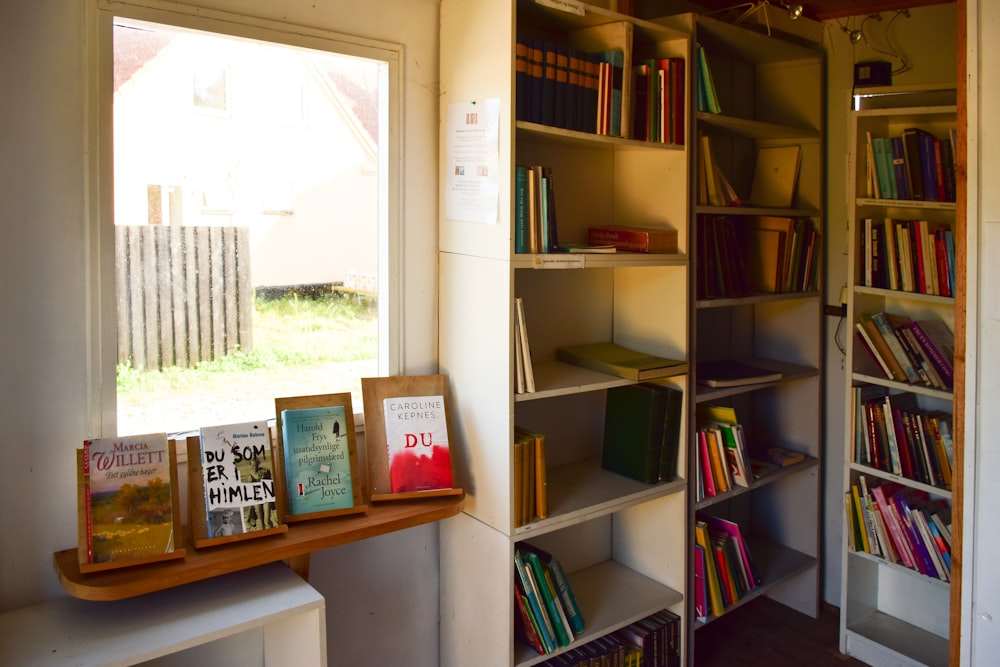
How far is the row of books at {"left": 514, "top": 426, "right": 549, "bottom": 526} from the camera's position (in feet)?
8.13

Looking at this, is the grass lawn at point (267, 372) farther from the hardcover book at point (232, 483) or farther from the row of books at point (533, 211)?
the row of books at point (533, 211)

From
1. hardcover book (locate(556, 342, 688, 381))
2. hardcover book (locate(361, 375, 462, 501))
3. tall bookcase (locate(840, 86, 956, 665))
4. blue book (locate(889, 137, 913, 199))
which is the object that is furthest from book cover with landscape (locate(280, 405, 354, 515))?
blue book (locate(889, 137, 913, 199))

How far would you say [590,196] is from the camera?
3.01 metres

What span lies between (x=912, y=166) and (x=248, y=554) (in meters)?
2.61

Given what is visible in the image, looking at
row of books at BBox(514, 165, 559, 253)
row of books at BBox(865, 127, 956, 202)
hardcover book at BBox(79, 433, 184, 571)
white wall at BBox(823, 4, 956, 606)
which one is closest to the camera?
hardcover book at BBox(79, 433, 184, 571)

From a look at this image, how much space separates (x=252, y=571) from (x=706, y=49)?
2535mm

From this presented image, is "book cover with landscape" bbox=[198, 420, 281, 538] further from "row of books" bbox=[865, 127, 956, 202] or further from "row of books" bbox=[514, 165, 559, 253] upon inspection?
"row of books" bbox=[865, 127, 956, 202]

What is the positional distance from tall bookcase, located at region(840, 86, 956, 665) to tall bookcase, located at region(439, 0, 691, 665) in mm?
759

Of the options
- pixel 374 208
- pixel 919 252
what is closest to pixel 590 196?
pixel 374 208

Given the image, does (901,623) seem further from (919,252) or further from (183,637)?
(183,637)

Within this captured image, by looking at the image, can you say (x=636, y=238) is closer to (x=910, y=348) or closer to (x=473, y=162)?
(x=473, y=162)

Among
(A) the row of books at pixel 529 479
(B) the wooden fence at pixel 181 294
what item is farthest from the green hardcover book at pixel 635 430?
(B) the wooden fence at pixel 181 294

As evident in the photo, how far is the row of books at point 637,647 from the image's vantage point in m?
2.78

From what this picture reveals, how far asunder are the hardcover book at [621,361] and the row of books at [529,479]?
0.39 meters
